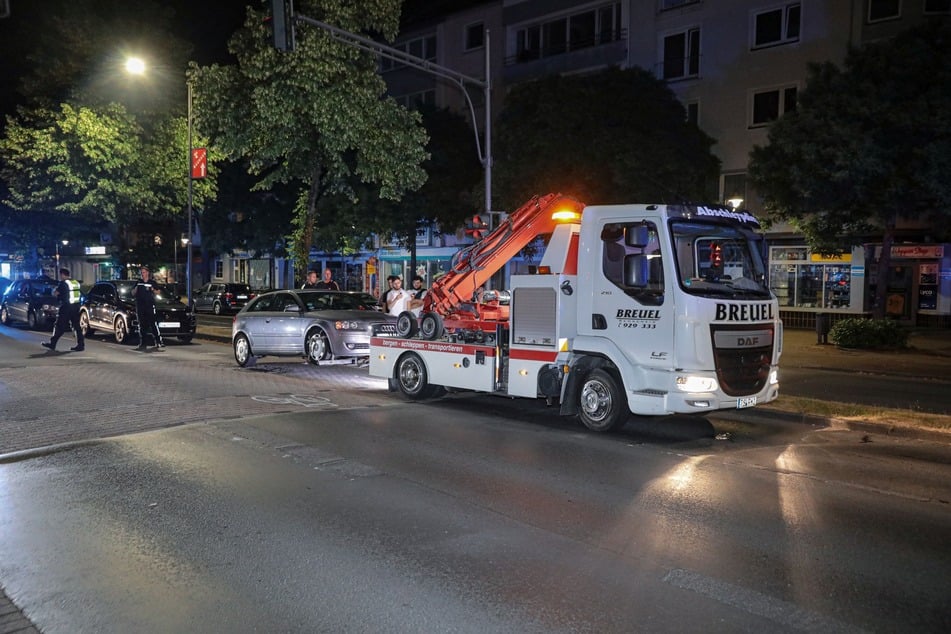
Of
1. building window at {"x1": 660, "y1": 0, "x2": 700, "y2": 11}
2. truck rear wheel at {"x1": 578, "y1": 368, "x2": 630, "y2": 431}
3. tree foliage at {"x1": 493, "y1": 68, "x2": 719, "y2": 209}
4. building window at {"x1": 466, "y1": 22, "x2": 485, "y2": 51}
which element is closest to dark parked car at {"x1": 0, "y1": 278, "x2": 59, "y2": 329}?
tree foliage at {"x1": 493, "y1": 68, "x2": 719, "y2": 209}

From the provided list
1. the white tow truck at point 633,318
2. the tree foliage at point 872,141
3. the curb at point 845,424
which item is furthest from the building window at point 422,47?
the curb at point 845,424

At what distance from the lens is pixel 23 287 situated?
84.1ft

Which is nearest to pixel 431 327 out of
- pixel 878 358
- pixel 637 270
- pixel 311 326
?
→ pixel 637 270

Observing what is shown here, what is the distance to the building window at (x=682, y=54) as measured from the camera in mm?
28234

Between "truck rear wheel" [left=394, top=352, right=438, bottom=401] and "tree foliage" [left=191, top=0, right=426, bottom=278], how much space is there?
955cm

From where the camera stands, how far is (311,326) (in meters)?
14.9

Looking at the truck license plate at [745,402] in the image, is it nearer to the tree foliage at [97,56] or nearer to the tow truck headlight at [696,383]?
the tow truck headlight at [696,383]

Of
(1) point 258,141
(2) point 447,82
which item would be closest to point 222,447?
(1) point 258,141

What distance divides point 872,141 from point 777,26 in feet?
36.7

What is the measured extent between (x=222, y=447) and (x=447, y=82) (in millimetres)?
31594

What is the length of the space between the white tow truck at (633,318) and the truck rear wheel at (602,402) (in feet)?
0.04

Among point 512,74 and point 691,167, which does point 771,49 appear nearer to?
point 691,167

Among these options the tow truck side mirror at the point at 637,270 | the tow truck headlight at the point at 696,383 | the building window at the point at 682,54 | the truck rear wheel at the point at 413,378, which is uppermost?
the building window at the point at 682,54

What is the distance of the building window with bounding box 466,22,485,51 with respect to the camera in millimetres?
35062
